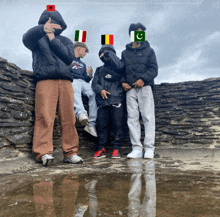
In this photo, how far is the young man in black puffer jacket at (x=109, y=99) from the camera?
3.12 meters

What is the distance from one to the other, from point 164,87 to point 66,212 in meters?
3.44

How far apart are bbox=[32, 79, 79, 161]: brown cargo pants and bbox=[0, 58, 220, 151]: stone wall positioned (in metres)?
0.30

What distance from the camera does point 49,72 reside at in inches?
100.0

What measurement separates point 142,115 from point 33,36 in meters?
1.79

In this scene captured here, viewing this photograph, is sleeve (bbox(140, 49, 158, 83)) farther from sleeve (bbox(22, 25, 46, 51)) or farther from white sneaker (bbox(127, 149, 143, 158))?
sleeve (bbox(22, 25, 46, 51))

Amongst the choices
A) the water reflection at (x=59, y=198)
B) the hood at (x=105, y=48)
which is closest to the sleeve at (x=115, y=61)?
the hood at (x=105, y=48)

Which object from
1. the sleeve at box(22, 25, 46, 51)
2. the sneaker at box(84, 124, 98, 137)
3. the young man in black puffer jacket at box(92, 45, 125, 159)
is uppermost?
the sleeve at box(22, 25, 46, 51)

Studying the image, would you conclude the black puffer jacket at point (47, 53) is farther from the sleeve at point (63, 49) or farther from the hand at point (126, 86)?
the hand at point (126, 86)

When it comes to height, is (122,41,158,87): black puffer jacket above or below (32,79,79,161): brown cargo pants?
above

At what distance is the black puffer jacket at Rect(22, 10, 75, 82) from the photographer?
2545mm

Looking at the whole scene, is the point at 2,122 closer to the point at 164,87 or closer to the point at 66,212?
the point at 66,212

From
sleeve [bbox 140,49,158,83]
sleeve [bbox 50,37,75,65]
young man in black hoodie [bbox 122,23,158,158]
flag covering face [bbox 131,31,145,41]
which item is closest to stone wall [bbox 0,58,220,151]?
sleeve [bbox 50,37,75,65]

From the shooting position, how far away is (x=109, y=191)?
1384mm

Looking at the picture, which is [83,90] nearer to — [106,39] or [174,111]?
[106,39]
